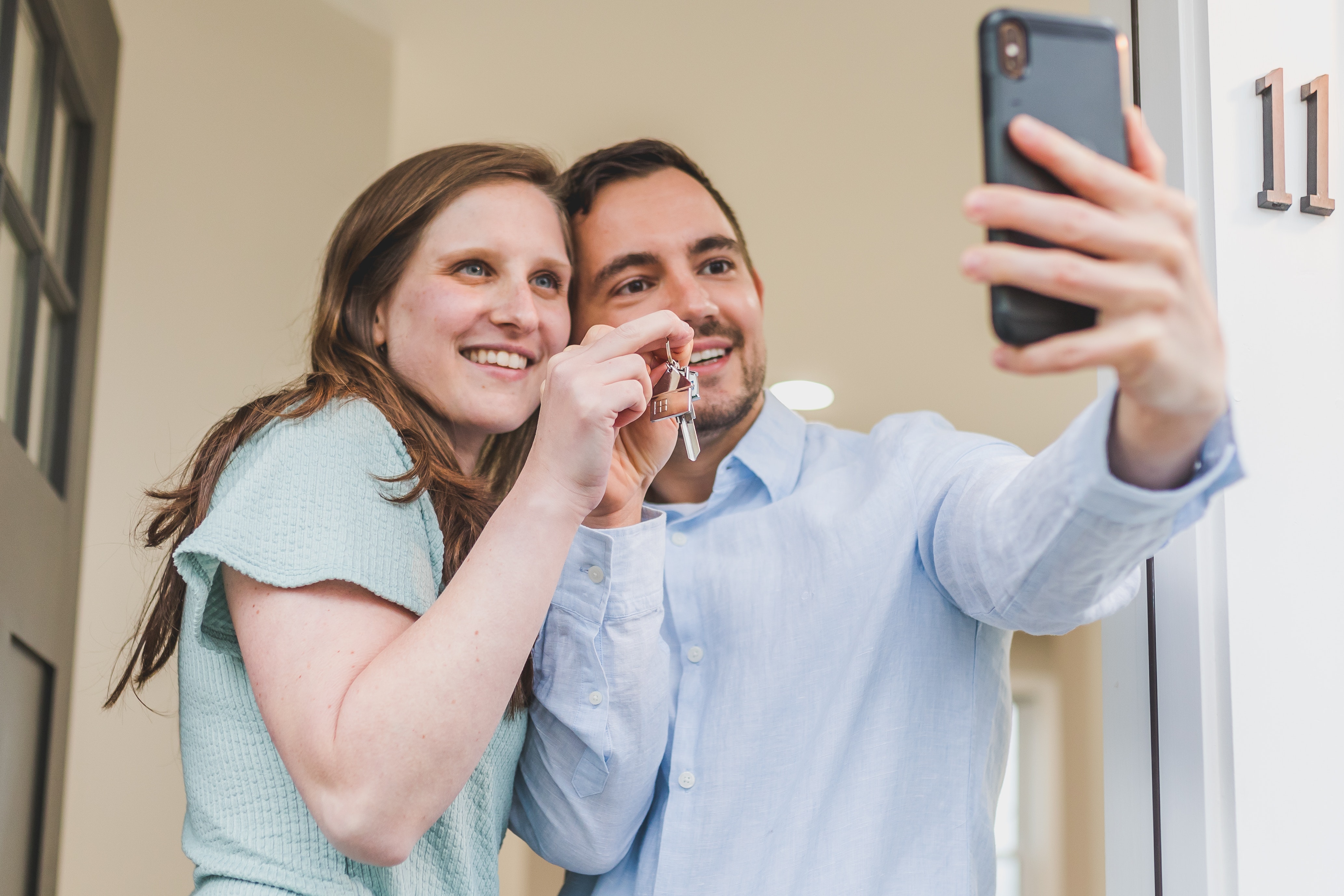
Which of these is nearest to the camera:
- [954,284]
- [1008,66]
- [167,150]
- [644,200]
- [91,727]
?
[1008,66]

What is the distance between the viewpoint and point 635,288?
1.61m

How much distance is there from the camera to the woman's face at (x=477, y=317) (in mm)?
1228

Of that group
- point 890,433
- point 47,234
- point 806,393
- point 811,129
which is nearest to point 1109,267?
point 890,433

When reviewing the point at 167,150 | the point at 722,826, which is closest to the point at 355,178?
the point at 167,150

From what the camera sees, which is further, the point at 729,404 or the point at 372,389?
the point at 729,404

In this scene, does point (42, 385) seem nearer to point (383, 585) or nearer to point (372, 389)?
point (372, 389)

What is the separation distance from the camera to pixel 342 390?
104 cm

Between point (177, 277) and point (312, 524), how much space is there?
1700 mm

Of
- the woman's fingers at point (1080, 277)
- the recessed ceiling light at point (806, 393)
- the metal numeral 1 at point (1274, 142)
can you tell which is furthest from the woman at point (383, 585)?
the recessed ceiling light at point (806, 393)

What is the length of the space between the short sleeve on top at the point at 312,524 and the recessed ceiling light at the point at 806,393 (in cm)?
238

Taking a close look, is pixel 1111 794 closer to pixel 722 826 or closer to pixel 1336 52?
pixel 722 826

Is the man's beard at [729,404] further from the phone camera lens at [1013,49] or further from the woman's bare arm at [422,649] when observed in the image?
the phone camera lens at [1013,49]

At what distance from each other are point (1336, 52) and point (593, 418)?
2.35ft

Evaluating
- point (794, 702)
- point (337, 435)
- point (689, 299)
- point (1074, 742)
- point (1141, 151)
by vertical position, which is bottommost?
point (1074, 742)
